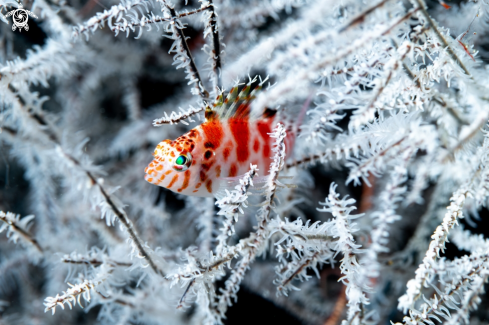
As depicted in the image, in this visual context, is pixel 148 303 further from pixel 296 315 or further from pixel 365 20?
pixel 365 20

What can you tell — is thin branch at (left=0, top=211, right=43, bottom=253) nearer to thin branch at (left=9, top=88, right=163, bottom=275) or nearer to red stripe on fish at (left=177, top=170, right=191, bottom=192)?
thin branch at (left=9, top=88, right=163, bottom=275)

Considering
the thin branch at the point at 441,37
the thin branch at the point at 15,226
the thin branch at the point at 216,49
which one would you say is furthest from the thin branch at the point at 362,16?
the thin branch at the point at 15,226

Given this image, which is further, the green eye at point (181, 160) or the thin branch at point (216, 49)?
the green eye at point (181, 160)

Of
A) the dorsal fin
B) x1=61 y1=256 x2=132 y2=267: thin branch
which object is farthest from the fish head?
x1=61 y1=256 x2=132 y2=267: thin branch

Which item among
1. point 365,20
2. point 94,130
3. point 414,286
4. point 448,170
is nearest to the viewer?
point 365,20

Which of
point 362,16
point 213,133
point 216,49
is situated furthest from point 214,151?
point 362,16

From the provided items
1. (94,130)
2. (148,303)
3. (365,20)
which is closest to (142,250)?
(148,303)

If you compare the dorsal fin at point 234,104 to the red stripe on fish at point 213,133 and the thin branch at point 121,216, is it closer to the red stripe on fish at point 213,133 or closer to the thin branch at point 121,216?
the red stripe on fish at point 213,133

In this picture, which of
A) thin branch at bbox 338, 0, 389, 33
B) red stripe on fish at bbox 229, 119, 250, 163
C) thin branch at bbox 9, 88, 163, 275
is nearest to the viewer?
thin branch at bbox 338, 0, 389, 33

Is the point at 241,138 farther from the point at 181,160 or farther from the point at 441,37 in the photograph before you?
the point at 441,37
